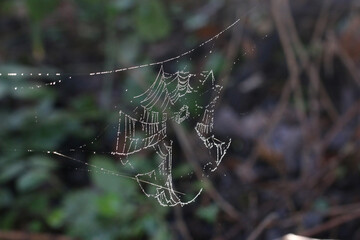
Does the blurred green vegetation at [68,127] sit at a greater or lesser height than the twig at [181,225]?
greater

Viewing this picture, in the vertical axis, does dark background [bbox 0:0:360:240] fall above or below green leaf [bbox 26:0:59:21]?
below

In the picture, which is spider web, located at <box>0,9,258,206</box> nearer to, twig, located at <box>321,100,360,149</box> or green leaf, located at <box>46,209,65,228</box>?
green leaf, located at <box>46,209,65,228</box>

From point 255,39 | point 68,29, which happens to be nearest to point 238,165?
point 255,39

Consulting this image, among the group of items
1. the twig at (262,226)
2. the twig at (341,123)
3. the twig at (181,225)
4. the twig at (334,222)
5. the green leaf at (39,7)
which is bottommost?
the twig at (334,222)

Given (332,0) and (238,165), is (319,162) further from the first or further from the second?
(332,0)

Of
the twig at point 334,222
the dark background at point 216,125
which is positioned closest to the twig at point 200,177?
the dark background at point 216,125

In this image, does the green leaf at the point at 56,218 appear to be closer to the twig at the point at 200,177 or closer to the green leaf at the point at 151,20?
the twig at the point at 200,177

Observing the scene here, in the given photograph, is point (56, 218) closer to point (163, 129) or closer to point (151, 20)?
point (163, 129)

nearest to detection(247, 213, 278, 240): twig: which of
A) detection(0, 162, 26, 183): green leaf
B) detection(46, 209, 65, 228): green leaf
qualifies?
detection(46, 209, 65, 228): green leaf
